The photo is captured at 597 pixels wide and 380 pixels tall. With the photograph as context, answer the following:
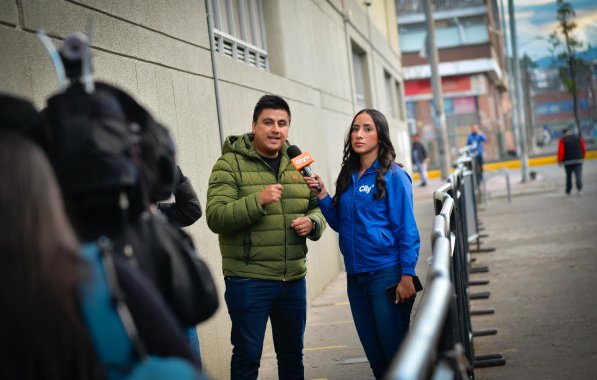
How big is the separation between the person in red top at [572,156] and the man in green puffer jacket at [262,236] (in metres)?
18.5

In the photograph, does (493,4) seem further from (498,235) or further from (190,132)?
(190,132)

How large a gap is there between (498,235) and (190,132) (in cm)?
1063

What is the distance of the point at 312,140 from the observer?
11.6 metres

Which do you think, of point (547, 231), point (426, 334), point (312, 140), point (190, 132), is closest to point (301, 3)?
point (312, 140)

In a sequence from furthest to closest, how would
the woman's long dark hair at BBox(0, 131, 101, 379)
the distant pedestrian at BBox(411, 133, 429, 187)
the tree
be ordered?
the tree, the distant pedestrian at BBox(411, 133, 429, 187), the woman's long dark hair at BBox(0, 131, 101, 379)

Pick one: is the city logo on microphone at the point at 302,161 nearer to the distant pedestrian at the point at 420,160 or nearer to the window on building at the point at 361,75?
the window on building at the point at 361,75

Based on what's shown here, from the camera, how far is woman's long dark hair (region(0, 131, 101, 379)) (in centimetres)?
188

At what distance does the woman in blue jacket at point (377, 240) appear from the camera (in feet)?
16.9

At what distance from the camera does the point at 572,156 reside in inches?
894

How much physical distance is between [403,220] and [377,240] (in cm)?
19

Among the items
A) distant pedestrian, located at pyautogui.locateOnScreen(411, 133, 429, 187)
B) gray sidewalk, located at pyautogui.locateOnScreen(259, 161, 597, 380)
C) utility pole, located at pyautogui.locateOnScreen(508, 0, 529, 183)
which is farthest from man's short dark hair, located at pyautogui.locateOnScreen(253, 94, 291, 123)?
distant pedestrian, located at pyautogui.locateOnScreen(411, 133, 429, 187)

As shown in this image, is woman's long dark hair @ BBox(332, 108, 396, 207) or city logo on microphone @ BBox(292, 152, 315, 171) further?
woman's long dark hair @ BBox(332, 108, 396, 207)

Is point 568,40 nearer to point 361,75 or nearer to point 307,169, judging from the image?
point 361,75

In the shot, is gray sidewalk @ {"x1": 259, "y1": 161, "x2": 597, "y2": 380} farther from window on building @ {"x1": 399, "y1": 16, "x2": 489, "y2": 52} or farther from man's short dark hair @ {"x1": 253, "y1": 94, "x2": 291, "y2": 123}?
window on building @ {"x1": 399, "y1": 16, "x2": 489, "y2": 52}
